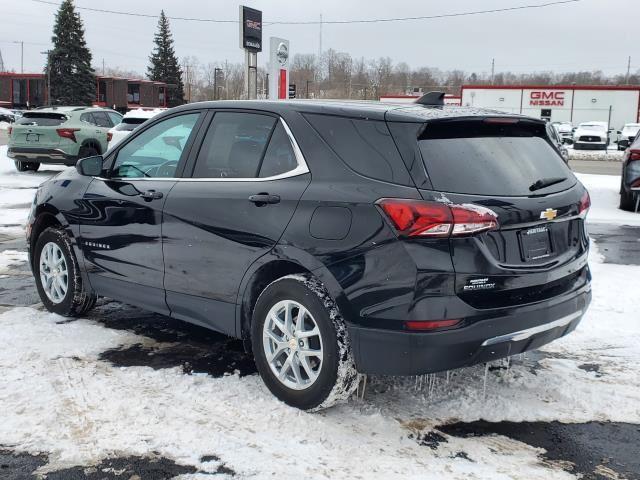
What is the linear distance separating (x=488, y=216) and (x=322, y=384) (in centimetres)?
122

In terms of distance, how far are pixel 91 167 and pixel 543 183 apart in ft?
10.5

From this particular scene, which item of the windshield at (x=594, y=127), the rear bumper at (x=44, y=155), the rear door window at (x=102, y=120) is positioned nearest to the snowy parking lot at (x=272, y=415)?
the rear bumper at (x=44, y=155)

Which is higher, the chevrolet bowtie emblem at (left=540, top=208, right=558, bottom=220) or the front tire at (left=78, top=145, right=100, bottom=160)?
the chevrolet bowtie emblem at (left=540, top=208, right=558, bottom=220)

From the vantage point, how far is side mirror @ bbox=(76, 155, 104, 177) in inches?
198

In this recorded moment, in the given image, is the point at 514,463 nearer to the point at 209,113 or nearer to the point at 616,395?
the point at 616,395

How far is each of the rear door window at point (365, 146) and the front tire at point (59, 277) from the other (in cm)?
256

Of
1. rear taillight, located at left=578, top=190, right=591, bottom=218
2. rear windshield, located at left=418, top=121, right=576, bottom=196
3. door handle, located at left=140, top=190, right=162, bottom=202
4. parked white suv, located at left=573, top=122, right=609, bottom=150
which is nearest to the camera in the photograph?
rear windshield, located at left=418, top=121, right=576, bottom=196

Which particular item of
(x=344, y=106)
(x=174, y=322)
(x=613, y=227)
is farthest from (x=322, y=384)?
(x=613, y=227)

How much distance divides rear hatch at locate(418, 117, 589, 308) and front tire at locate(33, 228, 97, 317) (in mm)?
3149

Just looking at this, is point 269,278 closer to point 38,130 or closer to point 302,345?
point 302,345

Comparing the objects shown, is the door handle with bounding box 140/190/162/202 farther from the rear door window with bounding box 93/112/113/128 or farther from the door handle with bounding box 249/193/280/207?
the rear door window with bounding box 93/112/113/128

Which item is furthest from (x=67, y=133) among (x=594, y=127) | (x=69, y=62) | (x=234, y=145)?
(x=69, y=62)

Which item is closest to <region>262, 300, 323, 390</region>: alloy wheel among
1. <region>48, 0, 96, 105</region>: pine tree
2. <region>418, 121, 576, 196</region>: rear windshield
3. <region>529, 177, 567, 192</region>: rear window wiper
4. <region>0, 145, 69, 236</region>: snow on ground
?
<region>418, 121, 576, 196</region>: rear windshield

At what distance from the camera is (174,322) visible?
5.43 m
